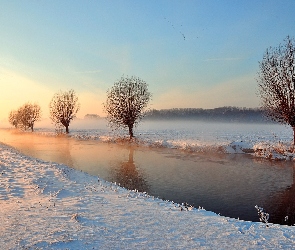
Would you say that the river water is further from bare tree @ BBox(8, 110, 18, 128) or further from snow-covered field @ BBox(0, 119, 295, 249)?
bare tree @ BBox(8, 110, 18, 128)

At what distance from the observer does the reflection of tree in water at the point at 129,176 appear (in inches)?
661

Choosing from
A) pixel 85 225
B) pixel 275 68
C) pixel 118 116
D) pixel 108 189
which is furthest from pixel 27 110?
pixel 85 225

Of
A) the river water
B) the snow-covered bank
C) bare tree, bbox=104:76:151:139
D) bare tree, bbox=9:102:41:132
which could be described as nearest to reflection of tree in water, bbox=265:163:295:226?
the river water

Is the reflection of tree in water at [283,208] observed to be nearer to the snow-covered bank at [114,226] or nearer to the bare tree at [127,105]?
the snow-covered bank at [114,226]

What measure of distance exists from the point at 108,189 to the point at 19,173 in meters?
6.33

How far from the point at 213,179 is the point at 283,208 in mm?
5980

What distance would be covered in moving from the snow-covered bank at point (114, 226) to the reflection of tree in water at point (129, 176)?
176 inches

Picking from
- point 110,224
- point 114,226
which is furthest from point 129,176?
point 114,226

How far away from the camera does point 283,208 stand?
12750 millimetres

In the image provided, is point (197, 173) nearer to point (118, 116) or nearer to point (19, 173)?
point (19, 173)

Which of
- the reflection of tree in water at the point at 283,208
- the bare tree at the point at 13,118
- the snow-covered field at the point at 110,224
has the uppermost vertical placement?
the bare tree at the point at 13,118

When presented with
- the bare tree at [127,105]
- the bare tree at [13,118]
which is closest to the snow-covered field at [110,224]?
the bare tree at [127,105]

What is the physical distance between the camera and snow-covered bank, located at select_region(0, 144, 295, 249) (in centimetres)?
657

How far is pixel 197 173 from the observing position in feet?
67.1
